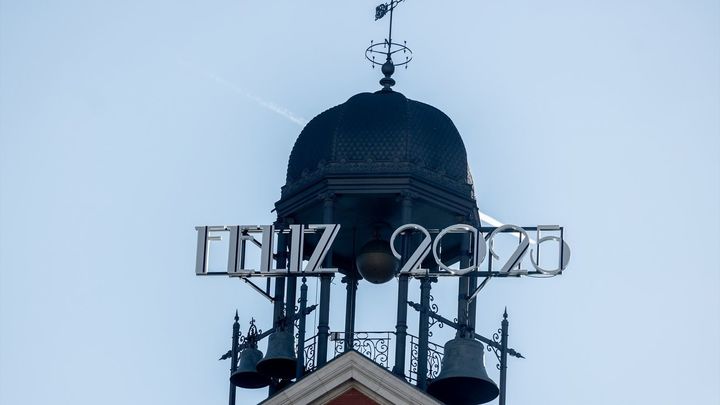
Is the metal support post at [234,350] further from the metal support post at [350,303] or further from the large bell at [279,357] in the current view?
the metal support post at [350,303]

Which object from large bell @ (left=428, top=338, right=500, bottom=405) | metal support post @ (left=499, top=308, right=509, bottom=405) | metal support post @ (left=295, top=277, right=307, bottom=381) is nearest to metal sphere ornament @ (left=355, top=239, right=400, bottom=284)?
metal support post @ (left=295, top=277, right=307, bottom=381)

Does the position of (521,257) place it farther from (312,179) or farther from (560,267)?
(312,179)

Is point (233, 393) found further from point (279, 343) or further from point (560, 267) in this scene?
point (560, 267)

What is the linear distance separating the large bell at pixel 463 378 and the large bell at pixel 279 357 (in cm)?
331

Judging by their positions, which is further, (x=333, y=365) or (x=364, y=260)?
(x=364, y=260)

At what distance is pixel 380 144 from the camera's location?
7156cm

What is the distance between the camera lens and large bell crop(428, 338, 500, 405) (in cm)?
6969

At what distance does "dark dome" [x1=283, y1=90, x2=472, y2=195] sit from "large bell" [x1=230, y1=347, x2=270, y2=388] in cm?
387

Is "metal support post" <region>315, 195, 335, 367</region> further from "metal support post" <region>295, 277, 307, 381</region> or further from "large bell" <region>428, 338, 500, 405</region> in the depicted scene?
"large bell" <region>428, 338, 500, 405</region>

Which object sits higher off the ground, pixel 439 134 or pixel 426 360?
pixel 439 134

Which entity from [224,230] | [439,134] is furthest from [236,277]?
[439,134]

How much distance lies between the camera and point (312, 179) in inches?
2820

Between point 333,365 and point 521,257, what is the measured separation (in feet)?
17.0

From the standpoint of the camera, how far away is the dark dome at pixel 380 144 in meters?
71.3
